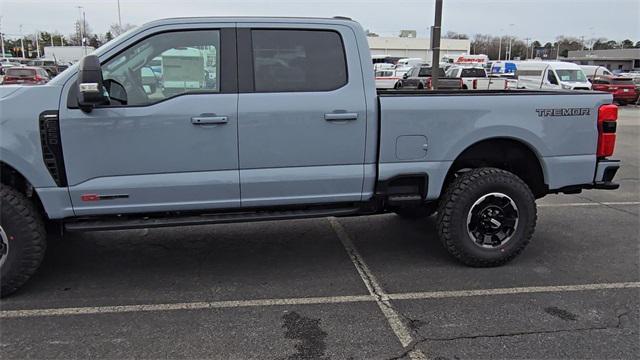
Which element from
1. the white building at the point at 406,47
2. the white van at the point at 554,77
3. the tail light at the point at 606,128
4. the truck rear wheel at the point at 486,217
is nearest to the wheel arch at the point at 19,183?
the truck rear wheel at the point at 486,217

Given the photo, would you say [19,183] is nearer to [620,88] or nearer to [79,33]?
[620,88]

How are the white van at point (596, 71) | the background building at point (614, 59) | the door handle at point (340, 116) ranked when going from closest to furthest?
the door handle at point (340, 116)
the white van at point (596, 71)
the background building at point (614, 59)

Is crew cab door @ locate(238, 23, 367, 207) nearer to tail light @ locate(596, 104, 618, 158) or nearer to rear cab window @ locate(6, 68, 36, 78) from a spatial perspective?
tail light @ locate(596, 104, 618, 158)

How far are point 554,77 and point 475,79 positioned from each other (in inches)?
163

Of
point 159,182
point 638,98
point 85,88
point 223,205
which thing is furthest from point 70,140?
point 638,98

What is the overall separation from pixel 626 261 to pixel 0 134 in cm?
520

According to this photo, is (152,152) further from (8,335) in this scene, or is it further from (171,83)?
(8,335)

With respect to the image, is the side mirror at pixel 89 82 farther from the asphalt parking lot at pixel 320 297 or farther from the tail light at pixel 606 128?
the tail light at pixel 606 128

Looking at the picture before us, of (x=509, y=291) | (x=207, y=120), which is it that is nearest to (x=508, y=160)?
(x=509, y=291)

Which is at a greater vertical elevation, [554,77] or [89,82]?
[89,82]

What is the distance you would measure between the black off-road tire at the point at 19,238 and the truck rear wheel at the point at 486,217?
3143mm

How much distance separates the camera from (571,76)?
1037 inches

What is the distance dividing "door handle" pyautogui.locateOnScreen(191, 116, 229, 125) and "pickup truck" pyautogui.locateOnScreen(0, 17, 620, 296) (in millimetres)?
16

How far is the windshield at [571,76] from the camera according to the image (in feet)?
85.9
